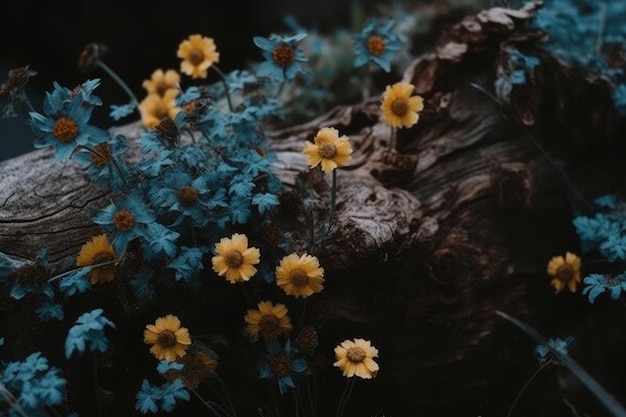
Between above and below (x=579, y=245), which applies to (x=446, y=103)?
above

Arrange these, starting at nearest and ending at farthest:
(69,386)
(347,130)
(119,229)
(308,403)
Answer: (119,229), (69,386), (308,403), (347,130)

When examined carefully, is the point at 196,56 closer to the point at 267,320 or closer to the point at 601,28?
the point at 267,320

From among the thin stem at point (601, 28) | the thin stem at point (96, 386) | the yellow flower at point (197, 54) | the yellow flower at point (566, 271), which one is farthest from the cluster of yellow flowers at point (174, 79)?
the thin stem at point (601, 28)

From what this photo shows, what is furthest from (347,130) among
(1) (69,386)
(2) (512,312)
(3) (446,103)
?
(1) (69,386)

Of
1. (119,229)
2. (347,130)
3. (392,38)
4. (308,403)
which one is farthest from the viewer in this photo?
(347,130)

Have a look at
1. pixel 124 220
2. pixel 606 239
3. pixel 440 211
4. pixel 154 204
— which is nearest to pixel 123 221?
pixel 124 220

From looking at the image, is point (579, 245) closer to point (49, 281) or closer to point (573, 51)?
point (573, 51)

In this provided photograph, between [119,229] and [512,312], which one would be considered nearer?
[119,229]
